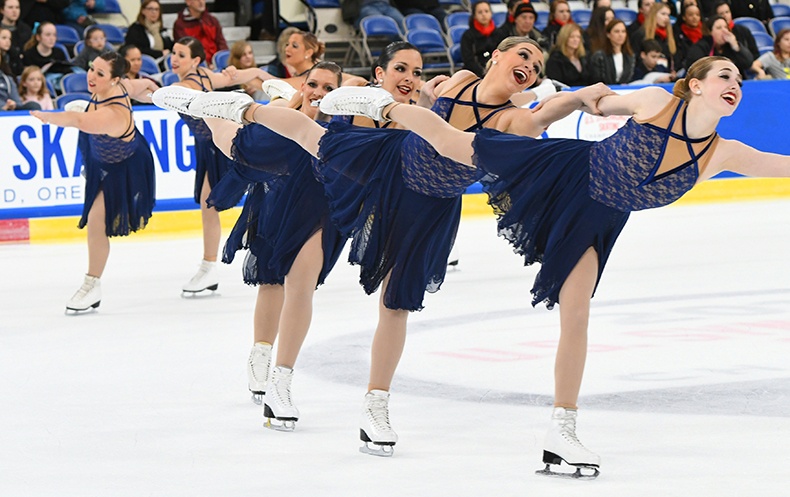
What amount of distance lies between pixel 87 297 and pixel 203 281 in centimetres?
77

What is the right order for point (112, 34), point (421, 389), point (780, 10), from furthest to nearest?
point (780, 10) < point (112, 34) < point (421, 389)

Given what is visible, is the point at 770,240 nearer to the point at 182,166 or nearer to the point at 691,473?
the point at 182,166

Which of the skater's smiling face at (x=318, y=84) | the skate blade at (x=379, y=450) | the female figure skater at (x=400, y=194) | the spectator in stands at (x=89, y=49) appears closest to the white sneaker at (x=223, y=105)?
the skater's smiling face at (x=318, y=84)

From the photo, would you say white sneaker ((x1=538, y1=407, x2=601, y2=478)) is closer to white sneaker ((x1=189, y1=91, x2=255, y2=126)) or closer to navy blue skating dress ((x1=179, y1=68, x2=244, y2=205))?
white sneaker ((x1=189, y1=91, x2=255, y2=126))

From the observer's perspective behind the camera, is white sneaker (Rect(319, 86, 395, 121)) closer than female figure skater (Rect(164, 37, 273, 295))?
Yes

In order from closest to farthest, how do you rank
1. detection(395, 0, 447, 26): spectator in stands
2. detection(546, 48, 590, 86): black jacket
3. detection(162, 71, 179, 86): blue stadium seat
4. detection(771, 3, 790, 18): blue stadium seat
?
detection(162, 71, 179, 86): blue stadium seat < detection(546, 48, 590, 86): black jacket < detection(395, 0, 447, 26): spectator in stands < detection(771, 3, 790, 18): blue stadium seat

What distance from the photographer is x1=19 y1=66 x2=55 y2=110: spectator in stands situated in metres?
11.2

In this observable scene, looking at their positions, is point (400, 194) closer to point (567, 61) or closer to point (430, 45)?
point (567, 61)

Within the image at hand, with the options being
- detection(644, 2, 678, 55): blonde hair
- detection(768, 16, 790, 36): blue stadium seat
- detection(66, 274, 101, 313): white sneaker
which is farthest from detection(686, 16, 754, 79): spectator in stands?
detection(66, 274, 101, 313): white sneaker

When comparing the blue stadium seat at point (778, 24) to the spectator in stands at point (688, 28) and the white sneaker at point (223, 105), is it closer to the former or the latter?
the spectator in stands at point (688, 28)

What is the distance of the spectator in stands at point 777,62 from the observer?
45.6ft

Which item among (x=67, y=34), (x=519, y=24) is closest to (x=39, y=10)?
(x=67, y=34)

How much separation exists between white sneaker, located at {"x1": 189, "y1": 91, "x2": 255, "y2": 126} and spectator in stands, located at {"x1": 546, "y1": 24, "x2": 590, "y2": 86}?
813cm

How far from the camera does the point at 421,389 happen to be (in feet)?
17.0
